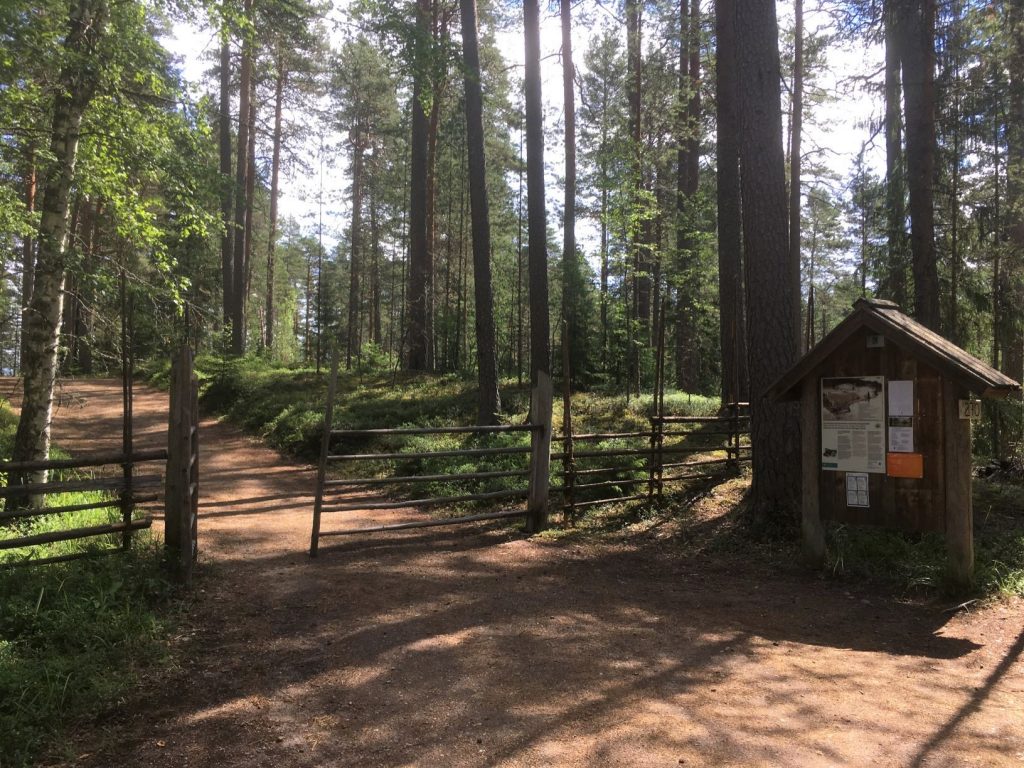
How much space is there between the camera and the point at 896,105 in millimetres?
14641

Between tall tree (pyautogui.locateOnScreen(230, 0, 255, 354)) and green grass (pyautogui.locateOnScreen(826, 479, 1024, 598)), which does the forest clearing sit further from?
tall tree (pyautogui.locateOnScreen(230, 0, 255, 354))

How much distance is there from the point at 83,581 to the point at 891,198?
15.2m

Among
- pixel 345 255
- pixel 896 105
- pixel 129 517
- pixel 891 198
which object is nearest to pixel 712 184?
pixel 896 105

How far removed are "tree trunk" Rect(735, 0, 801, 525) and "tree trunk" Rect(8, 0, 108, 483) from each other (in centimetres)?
768

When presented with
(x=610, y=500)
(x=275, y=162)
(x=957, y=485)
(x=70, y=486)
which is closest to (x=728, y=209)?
(x=610, y=500)

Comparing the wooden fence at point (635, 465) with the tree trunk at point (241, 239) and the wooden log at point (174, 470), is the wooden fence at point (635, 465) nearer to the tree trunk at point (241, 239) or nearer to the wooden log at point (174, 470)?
the wooden log at point (174, 470)

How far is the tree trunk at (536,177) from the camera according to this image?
13.0 meters

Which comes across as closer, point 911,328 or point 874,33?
point 911,328

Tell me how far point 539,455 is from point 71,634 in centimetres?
524

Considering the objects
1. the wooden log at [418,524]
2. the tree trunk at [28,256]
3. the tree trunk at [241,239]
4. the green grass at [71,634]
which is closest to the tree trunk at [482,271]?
the wooden log at [418,524]

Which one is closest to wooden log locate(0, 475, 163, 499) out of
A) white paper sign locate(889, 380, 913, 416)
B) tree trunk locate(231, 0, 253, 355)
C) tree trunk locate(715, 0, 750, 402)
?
white paper sign locate(889, 380, 913, 416)

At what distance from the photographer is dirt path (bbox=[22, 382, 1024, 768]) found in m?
3.21

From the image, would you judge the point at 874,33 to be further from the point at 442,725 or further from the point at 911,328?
the point at 442,725

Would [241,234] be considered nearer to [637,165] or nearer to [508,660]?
[637,165]
